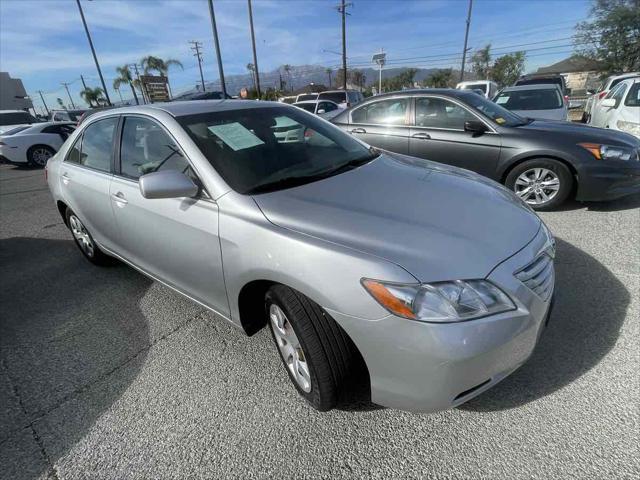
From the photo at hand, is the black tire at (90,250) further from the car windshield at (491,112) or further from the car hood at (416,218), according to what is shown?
the car windshield at (491,112)

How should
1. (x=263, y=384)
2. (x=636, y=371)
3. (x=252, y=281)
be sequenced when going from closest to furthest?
(x=252, y=281), (x=636, y=371), (x=263, y=384)

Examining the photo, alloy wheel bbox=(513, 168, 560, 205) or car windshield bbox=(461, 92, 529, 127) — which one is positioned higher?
car windshield bbox=(461, 92, 529, 127)

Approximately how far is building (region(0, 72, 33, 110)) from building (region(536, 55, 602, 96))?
59.4m

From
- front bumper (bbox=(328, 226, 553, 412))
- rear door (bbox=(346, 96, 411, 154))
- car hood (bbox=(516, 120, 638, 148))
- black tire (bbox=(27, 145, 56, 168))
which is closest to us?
front bumper (bbox=(328, 226, 553, 412))

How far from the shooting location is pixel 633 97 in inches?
247

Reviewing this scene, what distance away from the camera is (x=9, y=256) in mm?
4344

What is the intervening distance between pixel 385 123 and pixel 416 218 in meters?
3.90

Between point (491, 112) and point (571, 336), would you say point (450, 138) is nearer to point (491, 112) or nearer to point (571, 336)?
point (491, 112)

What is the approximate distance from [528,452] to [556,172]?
11.7 feet

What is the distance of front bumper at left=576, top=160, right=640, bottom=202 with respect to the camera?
383 centimetres

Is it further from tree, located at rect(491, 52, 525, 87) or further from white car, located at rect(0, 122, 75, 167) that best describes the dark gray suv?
tree, located at rect(491, 52, 525, 87)

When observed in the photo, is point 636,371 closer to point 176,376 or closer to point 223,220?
point 223,220

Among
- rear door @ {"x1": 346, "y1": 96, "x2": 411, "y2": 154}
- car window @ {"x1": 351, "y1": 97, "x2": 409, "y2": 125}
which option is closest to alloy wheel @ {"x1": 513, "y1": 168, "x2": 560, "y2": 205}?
rear door @ {"x1": 346, "y1": 96, "x2": 411, "y2": 154}

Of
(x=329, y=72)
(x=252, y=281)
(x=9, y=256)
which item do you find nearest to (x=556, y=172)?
(x=252, y=281)
